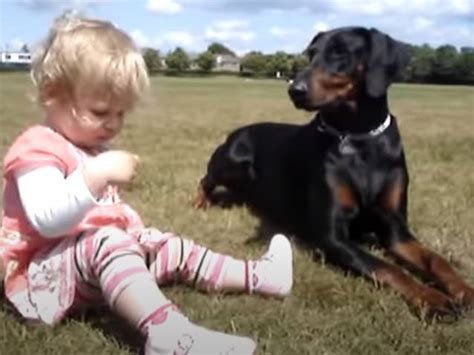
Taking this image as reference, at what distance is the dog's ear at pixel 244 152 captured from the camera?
6.07 metres

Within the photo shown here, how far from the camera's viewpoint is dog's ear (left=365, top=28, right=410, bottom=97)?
4.75 m

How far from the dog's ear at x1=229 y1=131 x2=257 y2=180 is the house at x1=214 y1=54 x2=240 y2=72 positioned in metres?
51.3

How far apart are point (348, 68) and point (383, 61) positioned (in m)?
0.22

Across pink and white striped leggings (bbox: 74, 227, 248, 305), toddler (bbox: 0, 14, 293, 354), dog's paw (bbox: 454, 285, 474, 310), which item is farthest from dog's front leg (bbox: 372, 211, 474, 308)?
toddler (bbox: 0, 14, 293, 354)

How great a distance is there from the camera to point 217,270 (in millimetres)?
3658

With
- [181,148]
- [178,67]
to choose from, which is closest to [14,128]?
[181,148]

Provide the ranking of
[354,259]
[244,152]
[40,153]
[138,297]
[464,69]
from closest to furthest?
[138,297] < [40,153] < [354,259] < [244,152] < [464,69]

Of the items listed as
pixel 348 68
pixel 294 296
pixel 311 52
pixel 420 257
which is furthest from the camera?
pixel 311 52

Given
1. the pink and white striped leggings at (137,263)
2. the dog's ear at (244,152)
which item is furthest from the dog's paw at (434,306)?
the dog's ear at (244,152)

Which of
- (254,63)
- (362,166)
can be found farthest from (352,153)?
(254,63)

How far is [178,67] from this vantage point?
5375cm

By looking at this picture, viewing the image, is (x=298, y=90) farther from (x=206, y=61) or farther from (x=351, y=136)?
(x=206, y=61)

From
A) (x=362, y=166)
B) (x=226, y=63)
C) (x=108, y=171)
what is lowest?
(x=226, y=63)

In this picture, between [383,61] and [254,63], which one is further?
[254,63]
